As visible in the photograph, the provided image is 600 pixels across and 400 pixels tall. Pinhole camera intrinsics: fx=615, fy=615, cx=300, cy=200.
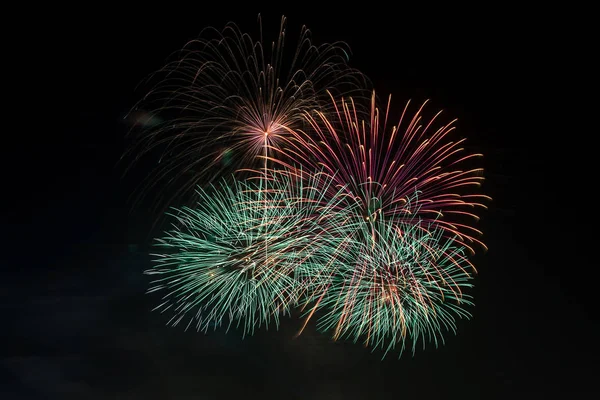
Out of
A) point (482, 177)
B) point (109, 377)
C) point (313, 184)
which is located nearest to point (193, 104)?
point (313, 184)

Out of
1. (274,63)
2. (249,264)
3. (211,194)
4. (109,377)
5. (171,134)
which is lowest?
(109,377)

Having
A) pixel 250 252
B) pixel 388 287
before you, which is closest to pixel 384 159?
pixel 388 287

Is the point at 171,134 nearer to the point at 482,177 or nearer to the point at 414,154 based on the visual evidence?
the point at 414,154

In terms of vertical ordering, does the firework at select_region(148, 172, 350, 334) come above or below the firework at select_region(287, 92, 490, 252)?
below
